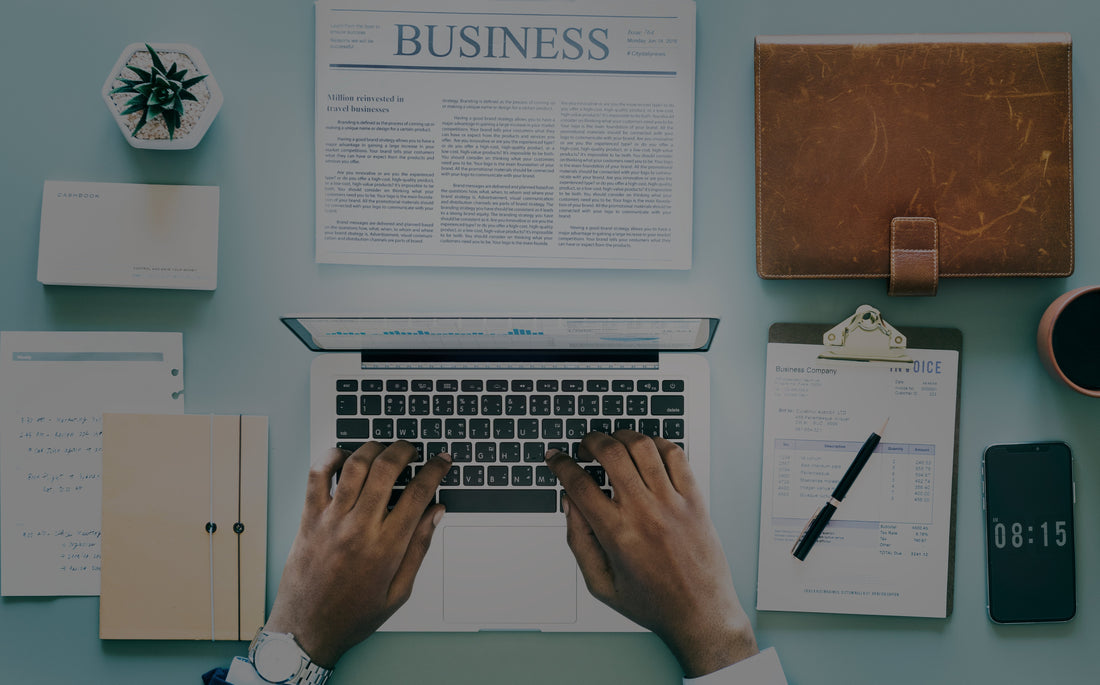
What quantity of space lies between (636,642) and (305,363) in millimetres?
575

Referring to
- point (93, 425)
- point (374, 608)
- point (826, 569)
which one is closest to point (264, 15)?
point (93, 425)

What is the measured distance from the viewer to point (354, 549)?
75 cm

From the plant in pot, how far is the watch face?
63cm

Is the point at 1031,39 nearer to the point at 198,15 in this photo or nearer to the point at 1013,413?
the point at 1013,413

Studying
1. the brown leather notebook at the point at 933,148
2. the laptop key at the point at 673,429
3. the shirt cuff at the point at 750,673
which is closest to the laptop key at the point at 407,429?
the laptop key at the point at 673,429

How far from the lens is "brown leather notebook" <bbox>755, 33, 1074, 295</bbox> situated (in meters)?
0.80

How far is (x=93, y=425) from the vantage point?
2.75 ft

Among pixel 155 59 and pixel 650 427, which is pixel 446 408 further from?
pixel 155 59

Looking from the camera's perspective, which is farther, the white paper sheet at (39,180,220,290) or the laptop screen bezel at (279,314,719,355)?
the white paper sheet at (39,180,220,290)

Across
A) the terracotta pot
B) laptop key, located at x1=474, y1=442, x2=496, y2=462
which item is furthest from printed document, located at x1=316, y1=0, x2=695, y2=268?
the terracotta pot

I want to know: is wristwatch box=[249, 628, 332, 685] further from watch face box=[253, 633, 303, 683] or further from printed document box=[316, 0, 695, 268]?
printed document box=[316, 0, 695, 268]

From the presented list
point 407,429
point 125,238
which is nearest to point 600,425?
point 407,429

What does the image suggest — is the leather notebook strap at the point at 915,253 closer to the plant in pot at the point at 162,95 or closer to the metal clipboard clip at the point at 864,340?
the metal clipboard clip at the point at 864,340

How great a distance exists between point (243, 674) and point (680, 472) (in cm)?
59
